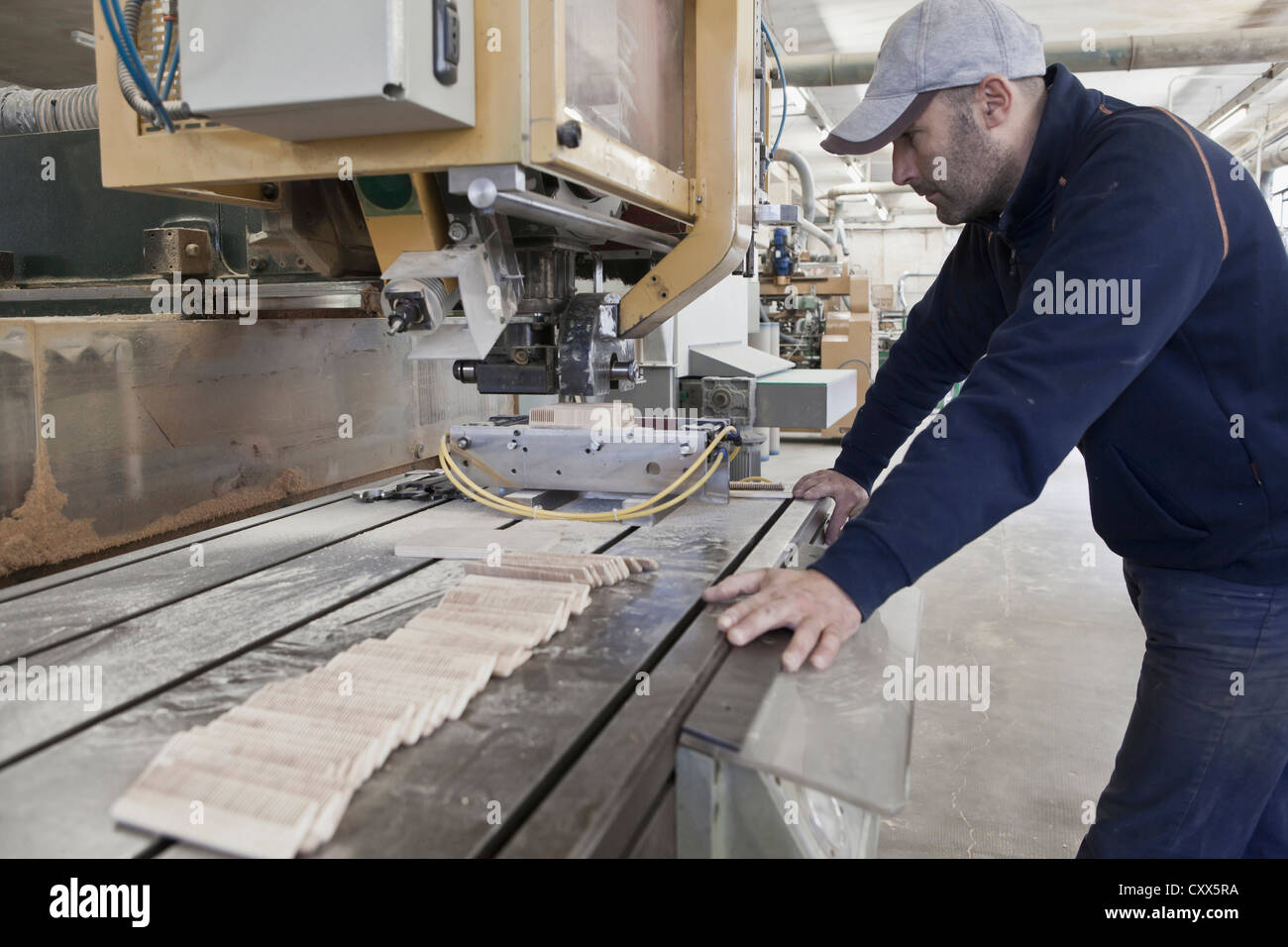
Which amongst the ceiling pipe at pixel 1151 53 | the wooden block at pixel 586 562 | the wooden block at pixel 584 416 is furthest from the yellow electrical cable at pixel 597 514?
the ceiling pipe at pixel 1151 53

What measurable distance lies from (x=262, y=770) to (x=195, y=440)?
1.21 metres

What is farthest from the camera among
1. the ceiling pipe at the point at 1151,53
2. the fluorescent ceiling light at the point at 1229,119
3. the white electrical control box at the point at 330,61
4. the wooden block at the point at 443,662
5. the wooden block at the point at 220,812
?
the fluorescent ceiling light at the point at 1229,119

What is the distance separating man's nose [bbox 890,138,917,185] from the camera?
1439 millimetres

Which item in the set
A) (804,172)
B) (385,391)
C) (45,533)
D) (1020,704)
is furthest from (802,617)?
(804,172)

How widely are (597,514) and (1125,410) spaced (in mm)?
857

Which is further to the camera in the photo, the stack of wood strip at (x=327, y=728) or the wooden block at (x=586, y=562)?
the wooden block at (x=586, y=562)

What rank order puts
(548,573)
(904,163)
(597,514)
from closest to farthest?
1. (548,573)
2. (904,163)
3. (597,514)

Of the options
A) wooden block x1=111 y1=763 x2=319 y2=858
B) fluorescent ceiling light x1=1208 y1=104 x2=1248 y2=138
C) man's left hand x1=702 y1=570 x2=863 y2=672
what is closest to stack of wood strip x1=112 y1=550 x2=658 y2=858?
wooden block x1=111 y1=763 x2=319 y2=858

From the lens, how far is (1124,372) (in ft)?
3.63

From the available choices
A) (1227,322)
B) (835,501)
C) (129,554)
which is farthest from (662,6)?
(129,554)

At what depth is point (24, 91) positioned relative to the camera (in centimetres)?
222

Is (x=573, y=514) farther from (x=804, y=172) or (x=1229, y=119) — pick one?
(x=1229, y=119)

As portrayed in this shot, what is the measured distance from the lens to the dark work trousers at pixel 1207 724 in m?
1.34

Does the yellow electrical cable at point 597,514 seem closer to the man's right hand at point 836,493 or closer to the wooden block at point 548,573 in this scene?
the man's right hand at point 836,493
